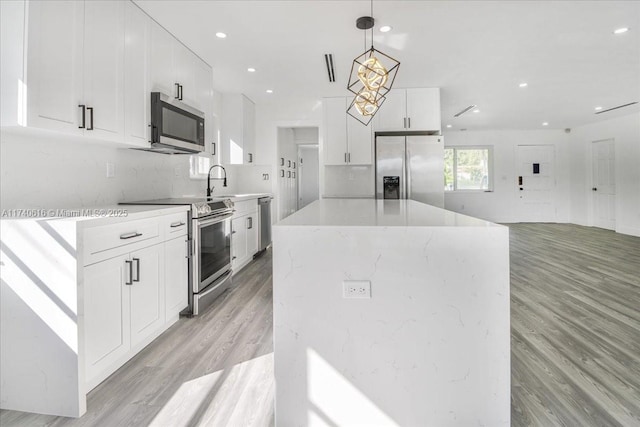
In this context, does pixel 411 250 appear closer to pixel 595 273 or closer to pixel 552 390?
pixel 552 390

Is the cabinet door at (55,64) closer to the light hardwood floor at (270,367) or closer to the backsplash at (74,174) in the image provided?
the backsplash at (74,174)

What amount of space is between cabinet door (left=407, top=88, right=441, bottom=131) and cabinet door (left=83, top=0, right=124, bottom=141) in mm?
3532

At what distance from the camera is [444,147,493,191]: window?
888cm

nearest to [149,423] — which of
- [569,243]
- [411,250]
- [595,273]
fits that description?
[411,250]

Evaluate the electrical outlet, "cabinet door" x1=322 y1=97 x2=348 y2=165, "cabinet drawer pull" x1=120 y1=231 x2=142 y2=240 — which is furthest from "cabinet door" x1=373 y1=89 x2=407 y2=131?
the electrical outlet

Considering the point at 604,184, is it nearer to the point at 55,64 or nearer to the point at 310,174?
the point at 310,174

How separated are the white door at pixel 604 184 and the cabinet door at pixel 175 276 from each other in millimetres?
8767

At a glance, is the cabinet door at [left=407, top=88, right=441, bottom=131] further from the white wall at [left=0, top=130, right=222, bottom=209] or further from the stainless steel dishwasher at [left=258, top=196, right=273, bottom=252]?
the white wall at [left=0, top=130, right=222, bottom=209]

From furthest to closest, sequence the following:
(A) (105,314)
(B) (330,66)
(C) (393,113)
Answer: (C) (393,113) < (B) (330,66) < (A) (105,314)

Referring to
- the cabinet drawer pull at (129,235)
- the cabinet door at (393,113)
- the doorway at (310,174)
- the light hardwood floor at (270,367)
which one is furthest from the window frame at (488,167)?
the cabinet drawer pull at (129,235)

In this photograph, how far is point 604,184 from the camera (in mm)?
7691

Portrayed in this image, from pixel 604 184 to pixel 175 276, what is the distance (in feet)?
29.9

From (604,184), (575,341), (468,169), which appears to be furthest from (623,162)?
(575,341)

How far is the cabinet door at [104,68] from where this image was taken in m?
2.13
